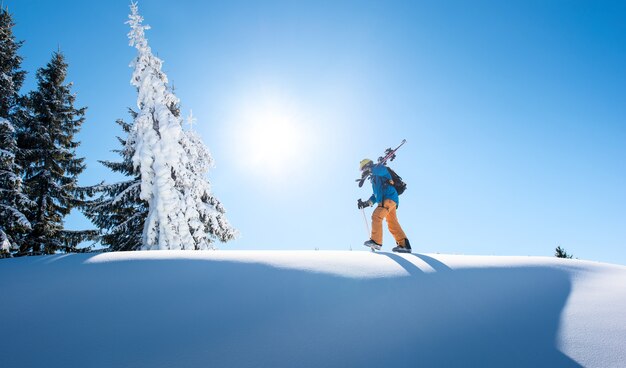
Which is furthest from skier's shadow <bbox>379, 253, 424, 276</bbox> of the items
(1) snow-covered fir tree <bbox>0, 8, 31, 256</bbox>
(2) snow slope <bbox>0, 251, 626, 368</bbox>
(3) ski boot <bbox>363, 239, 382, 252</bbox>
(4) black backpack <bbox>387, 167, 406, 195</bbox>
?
(1) snow-covered fir tree <bbox>0, 8, 31, 256</bbox>

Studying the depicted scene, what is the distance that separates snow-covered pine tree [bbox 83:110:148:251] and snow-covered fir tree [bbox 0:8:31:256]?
224cm

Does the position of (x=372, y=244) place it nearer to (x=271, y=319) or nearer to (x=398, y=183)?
(x=398, y=183)

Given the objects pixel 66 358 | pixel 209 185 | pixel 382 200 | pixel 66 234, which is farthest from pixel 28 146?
pixel 66 358

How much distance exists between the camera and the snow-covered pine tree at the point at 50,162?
12281 mm

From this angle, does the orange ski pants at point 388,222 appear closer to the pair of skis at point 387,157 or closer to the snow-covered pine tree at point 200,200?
the pair of skis at point 387,157

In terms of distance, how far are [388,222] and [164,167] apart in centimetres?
838

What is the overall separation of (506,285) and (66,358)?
10.2ft

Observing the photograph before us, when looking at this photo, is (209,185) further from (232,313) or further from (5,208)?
(232,313)

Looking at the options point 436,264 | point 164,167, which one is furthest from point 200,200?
point 436,264

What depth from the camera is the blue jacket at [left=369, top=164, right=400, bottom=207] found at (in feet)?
19.2

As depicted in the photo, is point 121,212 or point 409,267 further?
point 121,212

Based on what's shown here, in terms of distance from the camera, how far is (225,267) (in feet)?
9.06

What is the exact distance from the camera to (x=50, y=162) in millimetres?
13055

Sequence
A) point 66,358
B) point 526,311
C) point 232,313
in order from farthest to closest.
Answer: point 526,311 → point 232,313 → point 66,358
